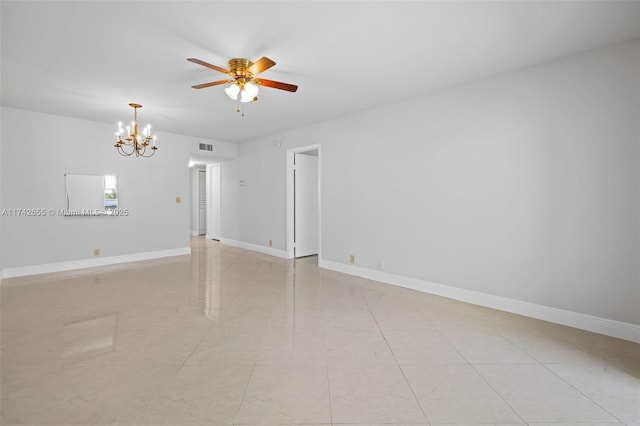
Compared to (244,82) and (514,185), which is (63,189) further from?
(514,185)

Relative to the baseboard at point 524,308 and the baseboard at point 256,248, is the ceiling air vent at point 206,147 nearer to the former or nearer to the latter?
the baseboard at point 256,248

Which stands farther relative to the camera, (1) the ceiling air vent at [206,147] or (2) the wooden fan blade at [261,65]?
(1) the ceiling air vent at [206,147]

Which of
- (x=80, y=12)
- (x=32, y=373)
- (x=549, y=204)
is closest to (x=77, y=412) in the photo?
(x=32, y=373)

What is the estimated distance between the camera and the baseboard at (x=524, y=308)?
2.66 meters

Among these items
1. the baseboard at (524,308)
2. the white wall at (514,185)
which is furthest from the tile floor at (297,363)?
the white wall at (514,185)

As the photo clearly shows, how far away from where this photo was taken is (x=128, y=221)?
19.0ft

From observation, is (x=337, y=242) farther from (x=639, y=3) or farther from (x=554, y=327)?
(x=639, y=3)

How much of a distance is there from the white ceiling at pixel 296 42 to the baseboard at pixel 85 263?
2628mm

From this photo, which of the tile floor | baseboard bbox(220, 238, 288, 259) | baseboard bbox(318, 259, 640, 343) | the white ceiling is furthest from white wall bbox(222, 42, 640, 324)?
baseboard bbox(220, 238, 288, 259)

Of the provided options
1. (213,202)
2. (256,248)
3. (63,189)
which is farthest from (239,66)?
(213,202)

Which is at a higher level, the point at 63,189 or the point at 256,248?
the point at 63,189

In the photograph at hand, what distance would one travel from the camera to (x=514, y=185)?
3215 millimetres

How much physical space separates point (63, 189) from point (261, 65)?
4.65 m

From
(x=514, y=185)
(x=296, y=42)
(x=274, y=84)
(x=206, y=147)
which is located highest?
(x=296, y=42)
